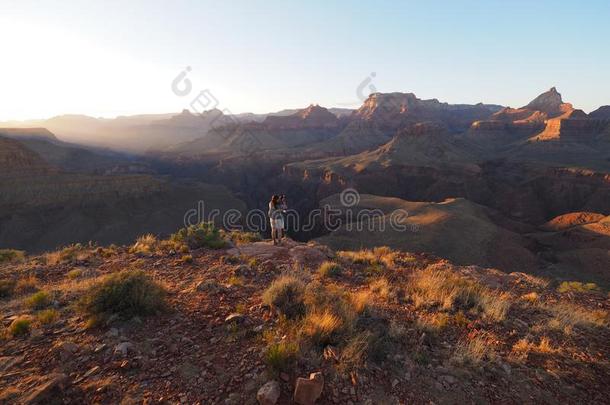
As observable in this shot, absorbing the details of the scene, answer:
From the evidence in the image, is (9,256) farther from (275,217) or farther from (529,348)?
(529,348)

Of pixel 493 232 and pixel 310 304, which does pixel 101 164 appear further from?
pixel 310 304

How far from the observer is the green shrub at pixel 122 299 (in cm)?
516

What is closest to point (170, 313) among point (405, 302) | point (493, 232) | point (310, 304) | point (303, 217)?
point (310, 304)

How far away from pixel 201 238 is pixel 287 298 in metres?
6.87

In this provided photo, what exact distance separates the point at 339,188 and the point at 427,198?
1695 centimetres

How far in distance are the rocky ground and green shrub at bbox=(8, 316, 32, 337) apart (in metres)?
0.03

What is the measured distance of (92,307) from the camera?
5.17 metres

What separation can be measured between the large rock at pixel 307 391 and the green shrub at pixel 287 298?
1540mm

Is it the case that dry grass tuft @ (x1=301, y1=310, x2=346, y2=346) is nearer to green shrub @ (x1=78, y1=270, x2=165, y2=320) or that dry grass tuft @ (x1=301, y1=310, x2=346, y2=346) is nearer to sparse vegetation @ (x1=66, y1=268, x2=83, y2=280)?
green shrub @ (x1=78, y1=270, x2=165, y2=320)

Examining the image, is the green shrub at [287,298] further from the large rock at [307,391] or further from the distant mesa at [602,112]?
the distant mesa at [602,112]

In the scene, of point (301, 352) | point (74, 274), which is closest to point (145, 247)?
point (74, 274)

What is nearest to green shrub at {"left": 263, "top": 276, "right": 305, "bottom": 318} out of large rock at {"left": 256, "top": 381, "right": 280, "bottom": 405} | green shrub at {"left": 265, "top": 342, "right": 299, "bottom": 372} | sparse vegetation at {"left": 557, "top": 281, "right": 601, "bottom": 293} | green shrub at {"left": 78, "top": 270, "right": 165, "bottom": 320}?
green shrub at {"left": 265, "top": 342, "right": 299, "bottom": 372}

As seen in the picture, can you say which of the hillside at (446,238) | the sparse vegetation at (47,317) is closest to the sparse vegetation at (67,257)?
the sparse vegetation at (47,317)

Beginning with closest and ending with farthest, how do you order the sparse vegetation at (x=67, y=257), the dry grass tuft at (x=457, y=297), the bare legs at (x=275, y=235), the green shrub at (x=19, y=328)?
the green shrub at (x=19, y=328) → the dry grass tuft at (x=457, y=297) → the sparse vegetation at (x=67, y=257) → the bare legs at (x=275, y=235)
